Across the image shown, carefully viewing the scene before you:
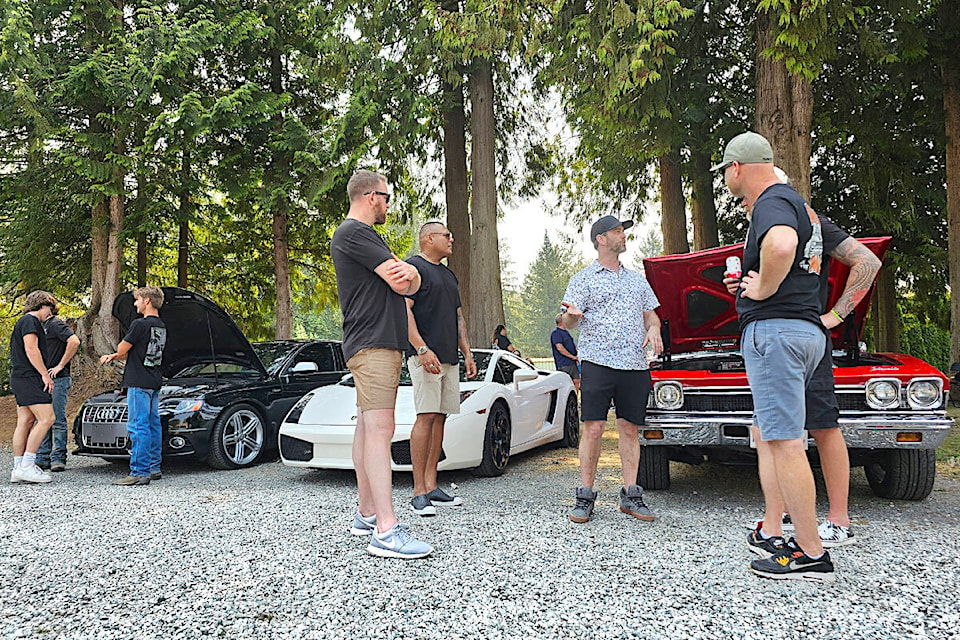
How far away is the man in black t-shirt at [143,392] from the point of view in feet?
22.9

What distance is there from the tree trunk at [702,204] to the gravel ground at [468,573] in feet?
32.0

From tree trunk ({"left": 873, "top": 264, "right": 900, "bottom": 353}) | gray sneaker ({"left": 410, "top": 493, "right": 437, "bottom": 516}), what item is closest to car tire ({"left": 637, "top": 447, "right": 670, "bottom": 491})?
gray sneaker ({"left": 410, "top": 493, "right": 437, "bottom": 516})

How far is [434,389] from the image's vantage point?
5.39 m

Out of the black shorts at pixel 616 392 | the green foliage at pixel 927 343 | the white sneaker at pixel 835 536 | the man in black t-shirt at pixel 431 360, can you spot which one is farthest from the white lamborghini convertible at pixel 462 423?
the green foliage at pixel 927 343

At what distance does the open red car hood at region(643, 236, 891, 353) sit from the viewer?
5.57 meters

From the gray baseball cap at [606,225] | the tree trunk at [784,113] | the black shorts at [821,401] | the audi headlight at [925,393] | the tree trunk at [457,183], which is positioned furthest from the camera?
the tree trunk at [457,183]

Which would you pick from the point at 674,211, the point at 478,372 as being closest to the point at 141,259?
the point at 674,211

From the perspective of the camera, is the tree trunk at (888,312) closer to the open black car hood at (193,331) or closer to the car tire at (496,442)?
the car tire at (496,442)

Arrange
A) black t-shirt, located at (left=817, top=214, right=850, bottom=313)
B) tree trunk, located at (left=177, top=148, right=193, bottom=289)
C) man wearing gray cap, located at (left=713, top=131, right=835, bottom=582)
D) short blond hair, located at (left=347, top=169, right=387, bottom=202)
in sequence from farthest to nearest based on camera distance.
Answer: tree trunk, located at (left=177, top=148, right=193, bottom=289) < short blond hair, located at (left=347, top=169, right=387, bottom=202) < black t-shirt, located at (left=817, top=214, right=850, bottom=313) < man wearing gray cap, located at (left=713, top=131, right=835, bottom=582)

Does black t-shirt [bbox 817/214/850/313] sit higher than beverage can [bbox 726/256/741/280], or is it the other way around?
black t-shirt [bbox 817/214/850/313]

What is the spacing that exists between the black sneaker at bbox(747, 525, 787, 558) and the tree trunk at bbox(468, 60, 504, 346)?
933 centimetres

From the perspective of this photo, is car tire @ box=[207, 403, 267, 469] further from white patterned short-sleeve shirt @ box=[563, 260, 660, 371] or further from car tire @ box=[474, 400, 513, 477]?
white patterned short-sleeve shirt @ box=[563, 260, 660, 371]

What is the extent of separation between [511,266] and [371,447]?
95.0 metres

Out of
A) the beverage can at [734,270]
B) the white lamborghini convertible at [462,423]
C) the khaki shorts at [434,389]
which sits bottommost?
the white lamborghini convertible at [462,423]
